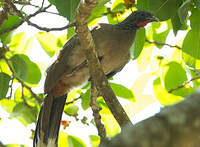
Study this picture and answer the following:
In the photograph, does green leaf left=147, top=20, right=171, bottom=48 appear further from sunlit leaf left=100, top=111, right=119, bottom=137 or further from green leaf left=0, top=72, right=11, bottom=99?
green leaf left=0, top=72, right=11, bottom=99

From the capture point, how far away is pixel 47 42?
155 inches

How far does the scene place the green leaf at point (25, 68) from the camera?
328cm

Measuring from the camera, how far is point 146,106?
3.72 metres

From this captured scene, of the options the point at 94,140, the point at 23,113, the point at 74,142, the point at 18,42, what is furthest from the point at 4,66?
the point at 94,140

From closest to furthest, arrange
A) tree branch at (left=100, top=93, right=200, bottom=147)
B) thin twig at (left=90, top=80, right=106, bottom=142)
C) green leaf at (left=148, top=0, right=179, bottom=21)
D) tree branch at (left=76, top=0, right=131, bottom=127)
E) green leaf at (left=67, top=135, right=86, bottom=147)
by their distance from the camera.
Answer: tree branch at (left=100, top=93, right=200, bottom=147) < tree branch at (left=76, top=0, right=131, bottom=127) < green leaf at (left=148, top=0, right=179, bottom=21) < thin twig at (left=90, top=80, right=106, bottom=142) < green leaf at (left=67, top=135, right=86, bottom=147)

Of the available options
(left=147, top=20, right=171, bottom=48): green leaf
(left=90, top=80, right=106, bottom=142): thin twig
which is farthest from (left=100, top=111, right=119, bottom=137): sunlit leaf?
(left=147, top=20, right=171, bottom=48): green leaf

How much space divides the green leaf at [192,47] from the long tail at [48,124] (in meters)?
1.51

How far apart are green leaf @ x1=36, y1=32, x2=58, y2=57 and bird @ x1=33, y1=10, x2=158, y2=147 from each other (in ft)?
1.40

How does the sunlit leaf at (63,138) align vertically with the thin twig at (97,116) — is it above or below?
below

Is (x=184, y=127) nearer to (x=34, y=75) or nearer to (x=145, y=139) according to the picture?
(x=145, y=139)

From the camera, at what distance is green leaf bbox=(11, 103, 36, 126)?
373 cm

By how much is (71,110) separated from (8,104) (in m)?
0.77

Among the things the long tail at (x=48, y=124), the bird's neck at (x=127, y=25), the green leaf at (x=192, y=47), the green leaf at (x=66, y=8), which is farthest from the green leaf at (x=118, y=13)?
the long tail at (x=48, y=124)

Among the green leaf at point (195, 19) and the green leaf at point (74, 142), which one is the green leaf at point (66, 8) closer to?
the green leaf at point (195, 19)
